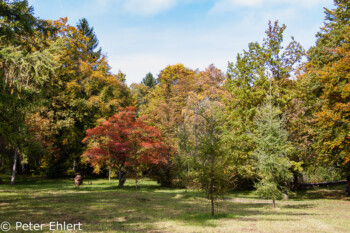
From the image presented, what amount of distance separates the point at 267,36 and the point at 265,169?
45.3 feet

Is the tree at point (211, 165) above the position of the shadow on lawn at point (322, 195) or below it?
above

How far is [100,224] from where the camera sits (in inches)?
338

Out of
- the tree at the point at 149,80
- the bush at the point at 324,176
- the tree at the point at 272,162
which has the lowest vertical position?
the bush at the point at 324,176

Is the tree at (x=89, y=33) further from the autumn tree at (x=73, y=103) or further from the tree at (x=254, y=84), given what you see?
the tree at (x=254, y=84)

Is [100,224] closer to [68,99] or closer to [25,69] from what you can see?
[25,69]

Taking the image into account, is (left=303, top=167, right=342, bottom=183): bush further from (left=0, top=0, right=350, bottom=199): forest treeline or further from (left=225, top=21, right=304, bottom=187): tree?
(left=225, top=21, right=304, bottom=187): tree

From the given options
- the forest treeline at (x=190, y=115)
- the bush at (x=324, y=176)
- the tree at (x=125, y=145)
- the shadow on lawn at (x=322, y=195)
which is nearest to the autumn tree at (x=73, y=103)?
the forest treeline at (x=190, y=115)

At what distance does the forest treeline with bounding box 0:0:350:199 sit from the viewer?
11164 mm

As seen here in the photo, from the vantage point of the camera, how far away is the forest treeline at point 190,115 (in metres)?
11.2

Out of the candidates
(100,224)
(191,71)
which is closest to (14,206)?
(100,224)

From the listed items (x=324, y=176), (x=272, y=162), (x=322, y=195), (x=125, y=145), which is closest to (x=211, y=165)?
(x=272, y=162)

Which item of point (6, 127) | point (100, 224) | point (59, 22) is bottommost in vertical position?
point (100, 224)

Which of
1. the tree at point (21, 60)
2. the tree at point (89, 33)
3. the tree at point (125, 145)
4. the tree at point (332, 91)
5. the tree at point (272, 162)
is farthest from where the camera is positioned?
the tree at point (89, 33)

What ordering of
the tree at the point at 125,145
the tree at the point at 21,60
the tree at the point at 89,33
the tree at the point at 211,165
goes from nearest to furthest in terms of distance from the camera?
the tree at the point at 21,60, the tree at the point at 211,165, the tree at the point at 125,145, the tree at the point at 89,33
